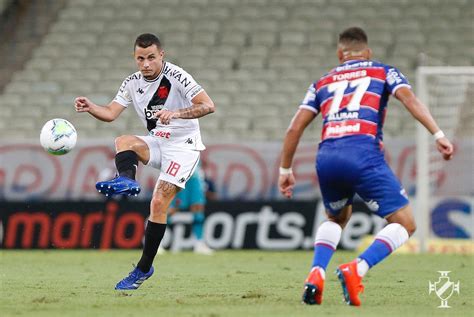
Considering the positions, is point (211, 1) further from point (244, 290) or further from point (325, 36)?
point (244, 290)

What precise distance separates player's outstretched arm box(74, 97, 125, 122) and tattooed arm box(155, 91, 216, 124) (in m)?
0.76

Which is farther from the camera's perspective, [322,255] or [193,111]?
[193,111]

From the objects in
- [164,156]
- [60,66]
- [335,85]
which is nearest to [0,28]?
[60,66]

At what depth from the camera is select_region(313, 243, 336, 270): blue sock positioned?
→ 7.25 metres

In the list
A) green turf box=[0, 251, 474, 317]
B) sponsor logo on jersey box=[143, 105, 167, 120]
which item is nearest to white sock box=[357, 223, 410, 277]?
green turf box=[0, 251, 474, 317]

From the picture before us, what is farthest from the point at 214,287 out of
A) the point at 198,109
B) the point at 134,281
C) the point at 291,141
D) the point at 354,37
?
the point at 354,37

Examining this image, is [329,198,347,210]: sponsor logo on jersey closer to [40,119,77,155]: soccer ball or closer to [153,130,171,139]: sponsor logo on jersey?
[153,130,171,139]: sponsor logo on jersey

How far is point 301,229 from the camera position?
54.0 feet

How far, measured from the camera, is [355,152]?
7141 millimetres

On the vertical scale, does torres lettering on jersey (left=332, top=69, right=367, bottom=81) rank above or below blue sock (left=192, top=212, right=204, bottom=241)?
above

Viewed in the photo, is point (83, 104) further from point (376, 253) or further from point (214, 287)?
point (376, 253)

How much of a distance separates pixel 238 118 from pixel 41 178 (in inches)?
163

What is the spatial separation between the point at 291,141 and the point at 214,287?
2204mm

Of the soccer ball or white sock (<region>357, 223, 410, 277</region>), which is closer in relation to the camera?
white sock (<region>357, 223, 410, 277</region>)
